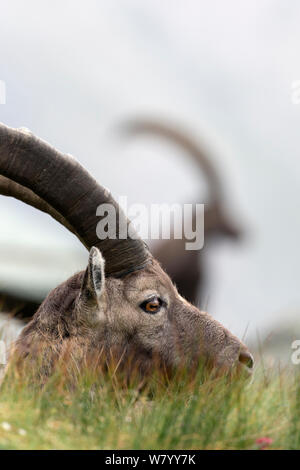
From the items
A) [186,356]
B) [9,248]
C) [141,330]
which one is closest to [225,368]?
[186,356]

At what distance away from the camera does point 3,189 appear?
24.1 ft

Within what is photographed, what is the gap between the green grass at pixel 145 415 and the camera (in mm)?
4562

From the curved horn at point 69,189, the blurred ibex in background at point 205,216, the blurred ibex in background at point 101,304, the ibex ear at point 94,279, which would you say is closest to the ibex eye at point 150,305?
the blurred ibex in background at point 101,304

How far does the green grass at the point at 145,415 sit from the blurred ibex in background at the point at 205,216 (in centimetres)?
1587

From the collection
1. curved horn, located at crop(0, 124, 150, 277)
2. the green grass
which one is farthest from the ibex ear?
the green grass

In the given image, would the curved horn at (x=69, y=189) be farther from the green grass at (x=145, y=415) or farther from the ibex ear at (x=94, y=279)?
the green grass at (x=145, y=415)

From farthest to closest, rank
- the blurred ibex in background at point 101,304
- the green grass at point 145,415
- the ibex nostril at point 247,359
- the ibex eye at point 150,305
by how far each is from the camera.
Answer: the ibex eye at point 150,305 → the ibex nostril at point 247,359 → the blurred ibex in background at point 101,304 → the green grass at point 145,415

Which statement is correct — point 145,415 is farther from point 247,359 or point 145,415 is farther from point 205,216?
point 205,216

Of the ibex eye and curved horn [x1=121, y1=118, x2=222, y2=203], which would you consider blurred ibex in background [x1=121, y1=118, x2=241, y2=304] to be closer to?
curved horn [x1=121, y1=118, x2=222, y2=203]

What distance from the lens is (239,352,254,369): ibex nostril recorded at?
20.7 ft

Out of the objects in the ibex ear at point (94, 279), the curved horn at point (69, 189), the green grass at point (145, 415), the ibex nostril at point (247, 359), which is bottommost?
the green grass at point (145, 415)
